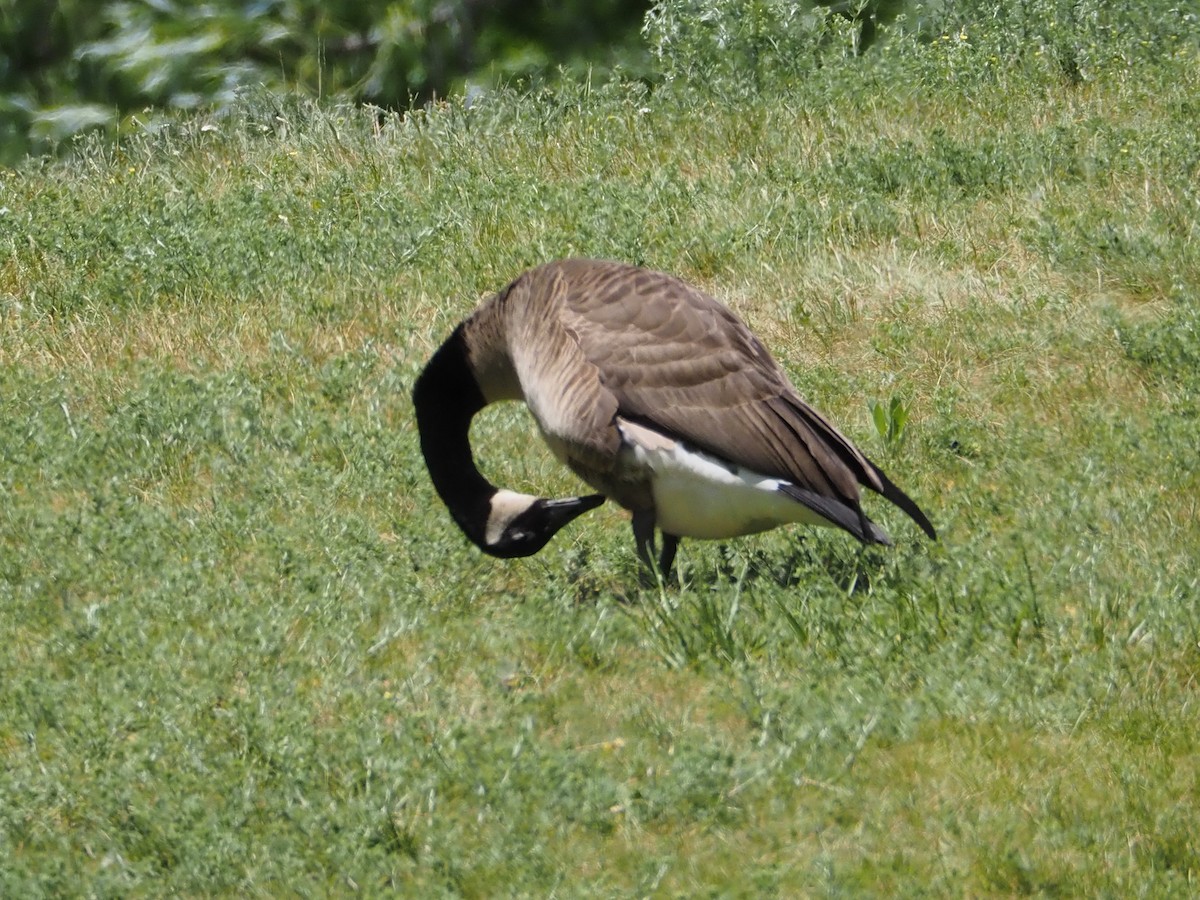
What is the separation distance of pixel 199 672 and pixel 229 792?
0.81 m

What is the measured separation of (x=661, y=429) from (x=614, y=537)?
36.1 inches

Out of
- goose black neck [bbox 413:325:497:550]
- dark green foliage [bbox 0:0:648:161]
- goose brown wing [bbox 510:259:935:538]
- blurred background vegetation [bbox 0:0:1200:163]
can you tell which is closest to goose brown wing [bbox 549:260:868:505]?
goose brown wing [bbox 510:259:935:538]

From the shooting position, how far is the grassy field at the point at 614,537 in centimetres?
445

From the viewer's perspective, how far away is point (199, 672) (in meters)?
5.39

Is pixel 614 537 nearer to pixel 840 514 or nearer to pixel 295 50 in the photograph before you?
pixel 840 514

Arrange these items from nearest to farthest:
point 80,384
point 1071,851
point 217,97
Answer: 1. point 1071,851
2. point 80,384
3. point 217,97

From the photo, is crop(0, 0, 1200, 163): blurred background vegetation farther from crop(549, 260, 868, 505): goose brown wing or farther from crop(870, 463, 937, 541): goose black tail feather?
crop(870, 463, 937, 541): goose black tail feather

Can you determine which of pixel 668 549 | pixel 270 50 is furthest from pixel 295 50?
pixel 668 549

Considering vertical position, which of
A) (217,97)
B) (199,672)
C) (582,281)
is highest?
(582,281)

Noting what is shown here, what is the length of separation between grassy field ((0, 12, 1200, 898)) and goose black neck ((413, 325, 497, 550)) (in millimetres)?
247

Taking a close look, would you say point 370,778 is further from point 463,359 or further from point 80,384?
point 80,384

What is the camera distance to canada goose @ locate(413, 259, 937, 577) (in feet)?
18.6

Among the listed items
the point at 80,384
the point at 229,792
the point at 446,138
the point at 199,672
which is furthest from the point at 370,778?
the point at 446,138

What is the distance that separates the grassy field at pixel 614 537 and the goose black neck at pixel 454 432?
0.81 feet
